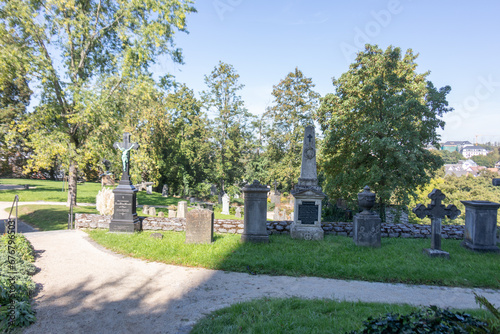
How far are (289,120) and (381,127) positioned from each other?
42.3ft

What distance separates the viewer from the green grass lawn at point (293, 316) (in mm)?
3783

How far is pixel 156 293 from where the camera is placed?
5.28 metres

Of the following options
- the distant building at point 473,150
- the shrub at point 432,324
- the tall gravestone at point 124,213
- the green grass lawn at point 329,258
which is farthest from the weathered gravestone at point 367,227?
the distant building at point 473,150

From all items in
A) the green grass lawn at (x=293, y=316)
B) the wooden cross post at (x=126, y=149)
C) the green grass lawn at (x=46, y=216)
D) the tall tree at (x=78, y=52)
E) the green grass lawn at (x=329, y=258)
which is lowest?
the green grass lawn at (x=46, y=216)

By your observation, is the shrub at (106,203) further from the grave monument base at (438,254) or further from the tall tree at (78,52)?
the grave monument base at (438,254)

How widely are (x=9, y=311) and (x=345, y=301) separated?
5.20m

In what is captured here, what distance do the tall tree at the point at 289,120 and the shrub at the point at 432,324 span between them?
70.0ft

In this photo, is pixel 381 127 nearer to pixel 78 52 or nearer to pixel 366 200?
pixel 366 200

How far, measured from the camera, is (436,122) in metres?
13.7

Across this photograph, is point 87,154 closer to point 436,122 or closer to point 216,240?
point 216,240

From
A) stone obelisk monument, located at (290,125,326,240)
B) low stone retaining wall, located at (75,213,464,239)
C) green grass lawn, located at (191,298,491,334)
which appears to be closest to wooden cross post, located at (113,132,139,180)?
low stone retaining wall, located at (75,213,464,239)

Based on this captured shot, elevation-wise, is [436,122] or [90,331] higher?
[436,122]

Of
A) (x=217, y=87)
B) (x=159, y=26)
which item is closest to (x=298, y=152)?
(x=217, y=87)

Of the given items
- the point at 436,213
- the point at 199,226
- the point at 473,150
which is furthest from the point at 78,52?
the point at 473,150
